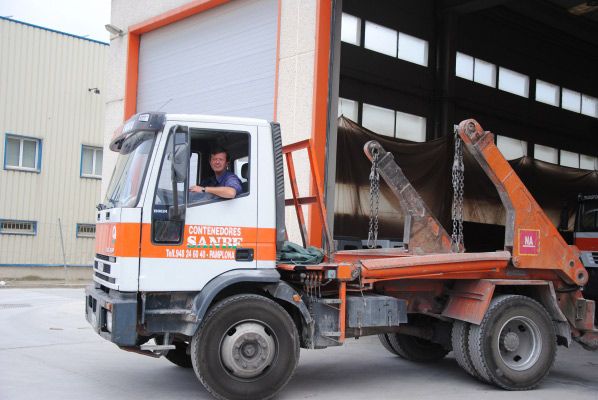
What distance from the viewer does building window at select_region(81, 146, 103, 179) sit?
88.4ft

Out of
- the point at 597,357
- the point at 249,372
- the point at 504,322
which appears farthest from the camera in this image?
the point at 597,357

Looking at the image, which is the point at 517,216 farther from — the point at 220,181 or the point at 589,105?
the point at 589,105

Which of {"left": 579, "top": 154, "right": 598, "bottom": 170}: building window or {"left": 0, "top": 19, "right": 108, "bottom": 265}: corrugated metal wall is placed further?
{"left": 0, "top": 19, "right": 108, "bottom": 265}: corrugated metal wall

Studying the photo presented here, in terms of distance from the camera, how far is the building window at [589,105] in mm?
23359

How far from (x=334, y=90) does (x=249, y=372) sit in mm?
6078

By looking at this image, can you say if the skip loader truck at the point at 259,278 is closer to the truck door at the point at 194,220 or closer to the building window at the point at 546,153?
the truck door at the point at 194,220

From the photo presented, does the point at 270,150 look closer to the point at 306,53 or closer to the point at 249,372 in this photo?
the point at 249,372

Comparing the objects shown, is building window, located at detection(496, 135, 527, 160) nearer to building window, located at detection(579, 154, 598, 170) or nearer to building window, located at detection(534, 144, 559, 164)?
building window, located at detection(534, 144, 559, 164)

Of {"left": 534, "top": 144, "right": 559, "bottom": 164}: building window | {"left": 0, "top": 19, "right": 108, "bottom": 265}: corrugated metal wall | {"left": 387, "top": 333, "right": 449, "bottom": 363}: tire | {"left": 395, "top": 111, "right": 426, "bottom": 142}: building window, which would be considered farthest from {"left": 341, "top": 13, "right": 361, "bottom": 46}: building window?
{"left": 0, "top": 19, "right": 108, "bottom": 265}: corrugated metal wall

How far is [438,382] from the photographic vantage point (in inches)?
318

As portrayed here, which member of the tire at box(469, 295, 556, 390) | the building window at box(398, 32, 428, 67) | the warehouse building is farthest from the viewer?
the building window at box(398, 32, 428, 67)

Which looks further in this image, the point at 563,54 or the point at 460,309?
the point at 563,54

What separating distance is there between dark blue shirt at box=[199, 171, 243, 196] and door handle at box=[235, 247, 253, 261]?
1.75 ft

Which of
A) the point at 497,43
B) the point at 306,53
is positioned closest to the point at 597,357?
the point at 306,53
